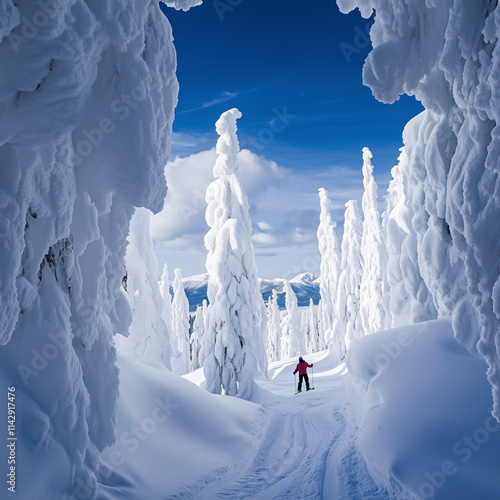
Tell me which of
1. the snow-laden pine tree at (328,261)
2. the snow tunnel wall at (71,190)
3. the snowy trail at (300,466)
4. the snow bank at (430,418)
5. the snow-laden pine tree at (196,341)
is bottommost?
the snowy trail at (300,466)

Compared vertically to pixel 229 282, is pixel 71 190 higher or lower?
lower

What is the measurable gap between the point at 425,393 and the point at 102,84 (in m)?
6.53

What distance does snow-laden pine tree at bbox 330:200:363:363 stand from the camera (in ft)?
96.3

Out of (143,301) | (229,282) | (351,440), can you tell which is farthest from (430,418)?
(143,301)

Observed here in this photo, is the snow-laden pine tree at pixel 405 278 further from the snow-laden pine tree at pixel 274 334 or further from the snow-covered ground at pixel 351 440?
the snow-laden pine tree at pixel 274 334

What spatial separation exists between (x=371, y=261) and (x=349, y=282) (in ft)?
14.3

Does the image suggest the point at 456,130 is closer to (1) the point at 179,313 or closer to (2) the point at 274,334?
(1) the point at 179,313

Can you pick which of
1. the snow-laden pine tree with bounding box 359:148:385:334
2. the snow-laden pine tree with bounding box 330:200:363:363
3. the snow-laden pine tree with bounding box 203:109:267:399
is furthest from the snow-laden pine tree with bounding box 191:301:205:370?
the snow-laden pine tree with bounding box 203:109:267:399

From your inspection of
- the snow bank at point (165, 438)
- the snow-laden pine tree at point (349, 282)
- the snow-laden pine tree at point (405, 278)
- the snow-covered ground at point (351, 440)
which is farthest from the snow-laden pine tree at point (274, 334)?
the snow-covered ground at point (351, 440)

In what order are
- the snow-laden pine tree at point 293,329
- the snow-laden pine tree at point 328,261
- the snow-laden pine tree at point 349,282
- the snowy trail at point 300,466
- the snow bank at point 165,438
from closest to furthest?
the snow bank at point 165,438, the snowy trail at point 300,466, the snow-laden pine tree at point 349,282, the snow-laden pine tree at point 328,261, the snow-laden pine tree at point 293,329

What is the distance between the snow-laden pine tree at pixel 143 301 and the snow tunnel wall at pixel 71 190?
12.7 meters

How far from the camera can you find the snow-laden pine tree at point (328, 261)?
112 feet

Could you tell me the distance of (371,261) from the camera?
1029 inches

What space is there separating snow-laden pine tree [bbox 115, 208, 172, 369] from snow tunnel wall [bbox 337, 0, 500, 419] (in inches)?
590
